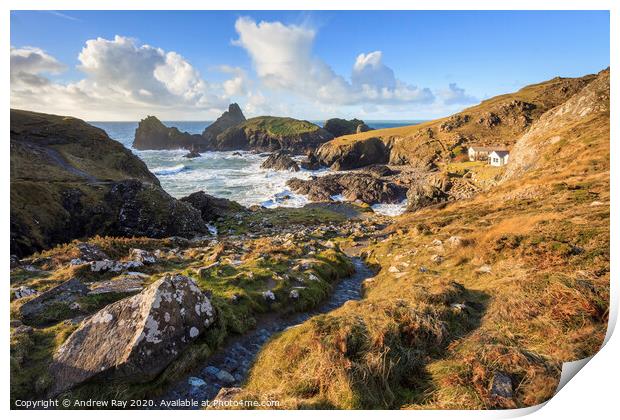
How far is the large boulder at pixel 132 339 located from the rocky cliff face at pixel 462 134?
93.8 meters

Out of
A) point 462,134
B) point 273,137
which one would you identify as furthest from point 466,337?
point 273,137

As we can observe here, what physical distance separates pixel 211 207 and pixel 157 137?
457ft

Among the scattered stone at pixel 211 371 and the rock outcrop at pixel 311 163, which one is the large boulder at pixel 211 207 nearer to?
the scattered stone at pixel 211 371

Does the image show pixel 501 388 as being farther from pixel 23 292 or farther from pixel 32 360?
pixel 23 292

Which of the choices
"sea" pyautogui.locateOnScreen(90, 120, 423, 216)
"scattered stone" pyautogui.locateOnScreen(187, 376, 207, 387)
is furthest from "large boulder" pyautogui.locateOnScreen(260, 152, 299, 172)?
"scattered stone" pyautogui.locateOnScreen(187, 376, 207, 387)

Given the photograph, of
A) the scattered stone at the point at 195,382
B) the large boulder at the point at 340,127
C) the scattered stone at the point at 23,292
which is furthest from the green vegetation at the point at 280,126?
the scattered stone at the point at 195,382

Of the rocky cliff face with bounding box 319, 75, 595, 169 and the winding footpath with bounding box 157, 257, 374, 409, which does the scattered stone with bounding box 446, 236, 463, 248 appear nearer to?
the winding footpath with bounding box 157, 257, 374, 409

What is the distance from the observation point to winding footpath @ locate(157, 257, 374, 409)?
656 centimetres

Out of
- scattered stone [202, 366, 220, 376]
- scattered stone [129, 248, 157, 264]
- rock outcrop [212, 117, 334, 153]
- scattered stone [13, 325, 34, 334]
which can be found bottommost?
scattered stone [202, 366, 220, 376]

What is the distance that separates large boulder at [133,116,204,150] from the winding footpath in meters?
168

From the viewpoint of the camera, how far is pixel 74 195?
2650 cm

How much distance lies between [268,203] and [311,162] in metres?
45.5

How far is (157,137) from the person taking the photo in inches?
6462
